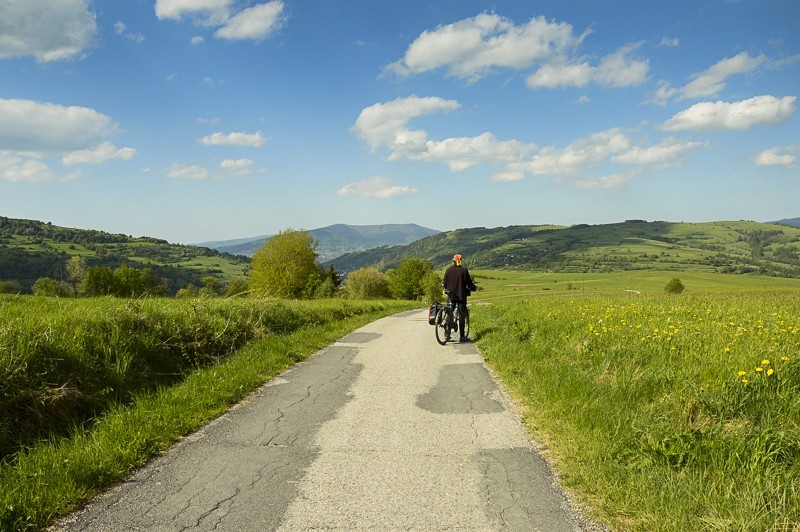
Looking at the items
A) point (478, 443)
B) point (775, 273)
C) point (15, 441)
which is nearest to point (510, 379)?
point (478, 443)

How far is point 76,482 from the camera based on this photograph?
13.9ft

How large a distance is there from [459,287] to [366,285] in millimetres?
72693

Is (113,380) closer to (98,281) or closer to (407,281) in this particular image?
(98,281)

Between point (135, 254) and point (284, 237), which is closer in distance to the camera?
point (284, 237)

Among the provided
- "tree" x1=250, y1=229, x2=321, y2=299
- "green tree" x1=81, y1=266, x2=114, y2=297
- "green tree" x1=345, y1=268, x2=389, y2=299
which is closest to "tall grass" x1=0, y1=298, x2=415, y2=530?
"tree" x1=250, y1=229, x2=321, y2=299

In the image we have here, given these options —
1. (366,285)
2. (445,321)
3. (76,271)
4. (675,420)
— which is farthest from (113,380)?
(76,271)

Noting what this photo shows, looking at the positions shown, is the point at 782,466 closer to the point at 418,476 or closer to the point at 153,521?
the point at 418,476

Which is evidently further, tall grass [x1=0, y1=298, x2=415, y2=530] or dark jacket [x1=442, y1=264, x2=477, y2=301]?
dark jacket [x1=442, y1=264, x2=477, y2=301]

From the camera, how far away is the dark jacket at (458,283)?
13.5 m

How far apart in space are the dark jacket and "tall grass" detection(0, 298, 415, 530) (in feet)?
15.3

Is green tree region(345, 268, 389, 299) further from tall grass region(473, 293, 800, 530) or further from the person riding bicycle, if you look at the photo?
tall grass region(473, 293, 800, 530)

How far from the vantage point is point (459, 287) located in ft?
44.5

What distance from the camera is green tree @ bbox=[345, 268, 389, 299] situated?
84.7 meters

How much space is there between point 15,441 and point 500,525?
5195 millimetres
